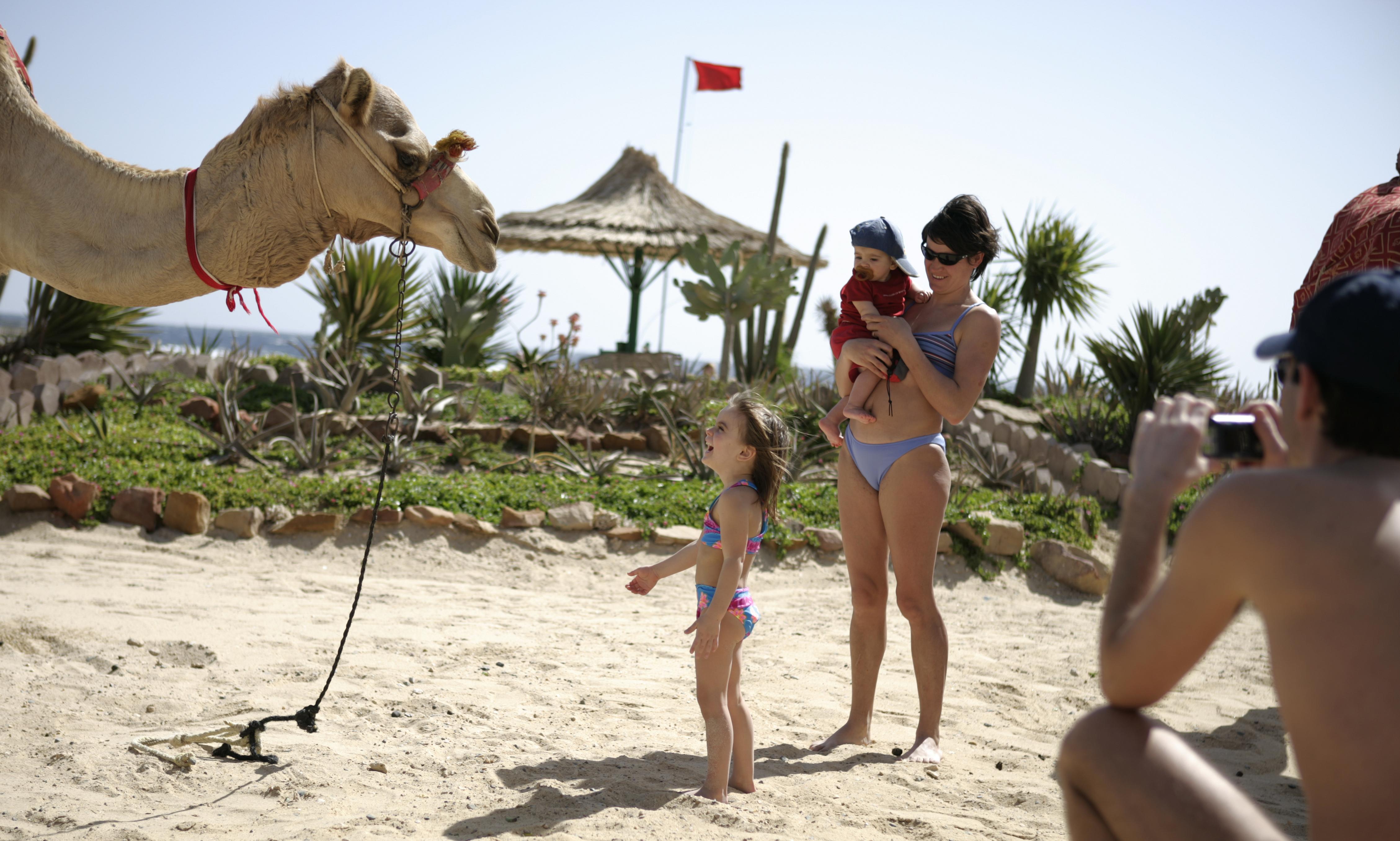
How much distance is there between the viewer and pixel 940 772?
339 cm

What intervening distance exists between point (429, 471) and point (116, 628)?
11.2 ft

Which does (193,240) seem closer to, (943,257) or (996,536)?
(943,257)

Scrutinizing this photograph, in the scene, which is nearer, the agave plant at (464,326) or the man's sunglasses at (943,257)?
the man's sunglasses at (943,257)

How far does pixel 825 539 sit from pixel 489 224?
14.3 ft

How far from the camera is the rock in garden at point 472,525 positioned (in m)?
6.38

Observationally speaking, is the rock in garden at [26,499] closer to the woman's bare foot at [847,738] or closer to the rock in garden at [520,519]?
the rock in garden at [520,519]

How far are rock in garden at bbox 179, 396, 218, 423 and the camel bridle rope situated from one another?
607cm

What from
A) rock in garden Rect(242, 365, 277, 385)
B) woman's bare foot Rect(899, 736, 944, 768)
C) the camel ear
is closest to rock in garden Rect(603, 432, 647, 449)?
rock in garden Rect(242, 365, 277, 385)

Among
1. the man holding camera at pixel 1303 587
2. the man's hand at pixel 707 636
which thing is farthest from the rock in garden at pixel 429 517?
the man holding camera at pixel 1303 587

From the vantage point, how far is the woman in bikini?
3.34 metres

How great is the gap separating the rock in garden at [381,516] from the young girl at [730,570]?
354 cm

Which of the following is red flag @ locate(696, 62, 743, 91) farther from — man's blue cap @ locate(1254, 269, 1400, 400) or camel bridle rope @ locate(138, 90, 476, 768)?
man's blue cap @ locate(1254, 269, 1400, 400)

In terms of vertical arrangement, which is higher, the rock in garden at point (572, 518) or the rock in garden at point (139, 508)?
the rock in garden at point (572, 518)

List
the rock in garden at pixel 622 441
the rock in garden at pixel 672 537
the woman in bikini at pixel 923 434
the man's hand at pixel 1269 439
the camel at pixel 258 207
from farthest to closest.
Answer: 1. the rock in garden at pixel 622 441
2. the rock in garden at pixel 672 537
3. the woman in bikini at pixel 923 434
4. the camel at pixel 258 207
5. the man's hand at pixel 1269 439
